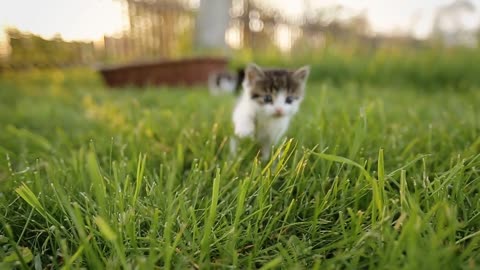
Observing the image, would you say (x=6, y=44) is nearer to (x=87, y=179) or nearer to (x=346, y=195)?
(x=87, y=179)

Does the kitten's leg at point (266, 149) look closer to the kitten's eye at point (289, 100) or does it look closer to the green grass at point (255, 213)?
the green grass at point (255, 213)

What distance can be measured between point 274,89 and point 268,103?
10 centimetres

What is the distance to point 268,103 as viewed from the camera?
1870 millimetres

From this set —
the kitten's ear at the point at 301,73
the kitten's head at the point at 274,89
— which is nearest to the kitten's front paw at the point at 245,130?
the kitten's head at the point at 274,89

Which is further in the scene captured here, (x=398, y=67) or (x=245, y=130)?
(x=398, y=67)

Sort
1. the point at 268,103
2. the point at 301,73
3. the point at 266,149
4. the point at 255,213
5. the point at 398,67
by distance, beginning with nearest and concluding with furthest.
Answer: the point at 255,213 < the point at 266,149 < the point at 268,103 < the point at 301,73 < the point at 398,67

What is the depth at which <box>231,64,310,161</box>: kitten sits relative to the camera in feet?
5.80

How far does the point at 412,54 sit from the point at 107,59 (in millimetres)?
5632

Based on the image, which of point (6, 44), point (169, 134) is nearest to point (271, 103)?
point (169, 134)

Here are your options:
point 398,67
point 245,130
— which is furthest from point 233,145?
point 398,67

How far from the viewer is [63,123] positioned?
2.53 m

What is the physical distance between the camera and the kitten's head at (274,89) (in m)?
1.85

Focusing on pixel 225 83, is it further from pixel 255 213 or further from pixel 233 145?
pixel 255 213

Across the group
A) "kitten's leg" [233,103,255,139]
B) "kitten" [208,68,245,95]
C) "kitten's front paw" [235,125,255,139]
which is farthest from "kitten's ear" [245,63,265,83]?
"kitten" [208,68,245,95]
